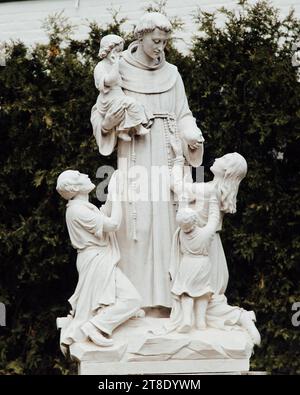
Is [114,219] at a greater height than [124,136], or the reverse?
[124,136]

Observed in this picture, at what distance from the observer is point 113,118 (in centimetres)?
1109

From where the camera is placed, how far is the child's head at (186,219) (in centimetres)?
1073

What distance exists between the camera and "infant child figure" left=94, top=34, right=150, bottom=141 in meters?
11.1

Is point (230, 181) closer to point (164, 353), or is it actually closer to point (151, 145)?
point (151, 145)

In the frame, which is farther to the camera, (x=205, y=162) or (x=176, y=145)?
(x=205, y=162)

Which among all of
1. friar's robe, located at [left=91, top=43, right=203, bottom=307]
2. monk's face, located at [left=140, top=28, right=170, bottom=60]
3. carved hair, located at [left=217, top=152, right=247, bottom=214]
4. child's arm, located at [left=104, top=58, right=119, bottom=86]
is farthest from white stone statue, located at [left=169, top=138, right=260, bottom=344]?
monk's face, located at [left=140, top=28, right=170, bottom=60]

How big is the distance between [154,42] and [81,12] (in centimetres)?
460

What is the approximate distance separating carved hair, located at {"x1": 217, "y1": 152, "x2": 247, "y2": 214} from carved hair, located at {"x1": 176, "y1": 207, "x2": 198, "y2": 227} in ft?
1.15

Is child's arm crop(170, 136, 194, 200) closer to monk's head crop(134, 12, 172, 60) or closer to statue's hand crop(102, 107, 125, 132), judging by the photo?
statue's hand crop(102, 107, 125, 132)

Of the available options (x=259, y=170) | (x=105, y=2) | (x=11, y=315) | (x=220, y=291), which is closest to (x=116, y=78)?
(x=220, y=291)

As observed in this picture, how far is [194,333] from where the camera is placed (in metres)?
10.8

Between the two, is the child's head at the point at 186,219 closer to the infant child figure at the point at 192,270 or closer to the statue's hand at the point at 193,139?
the infant child figure at the point at 192,270

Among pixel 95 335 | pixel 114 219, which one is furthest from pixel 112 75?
pixel 95 335
